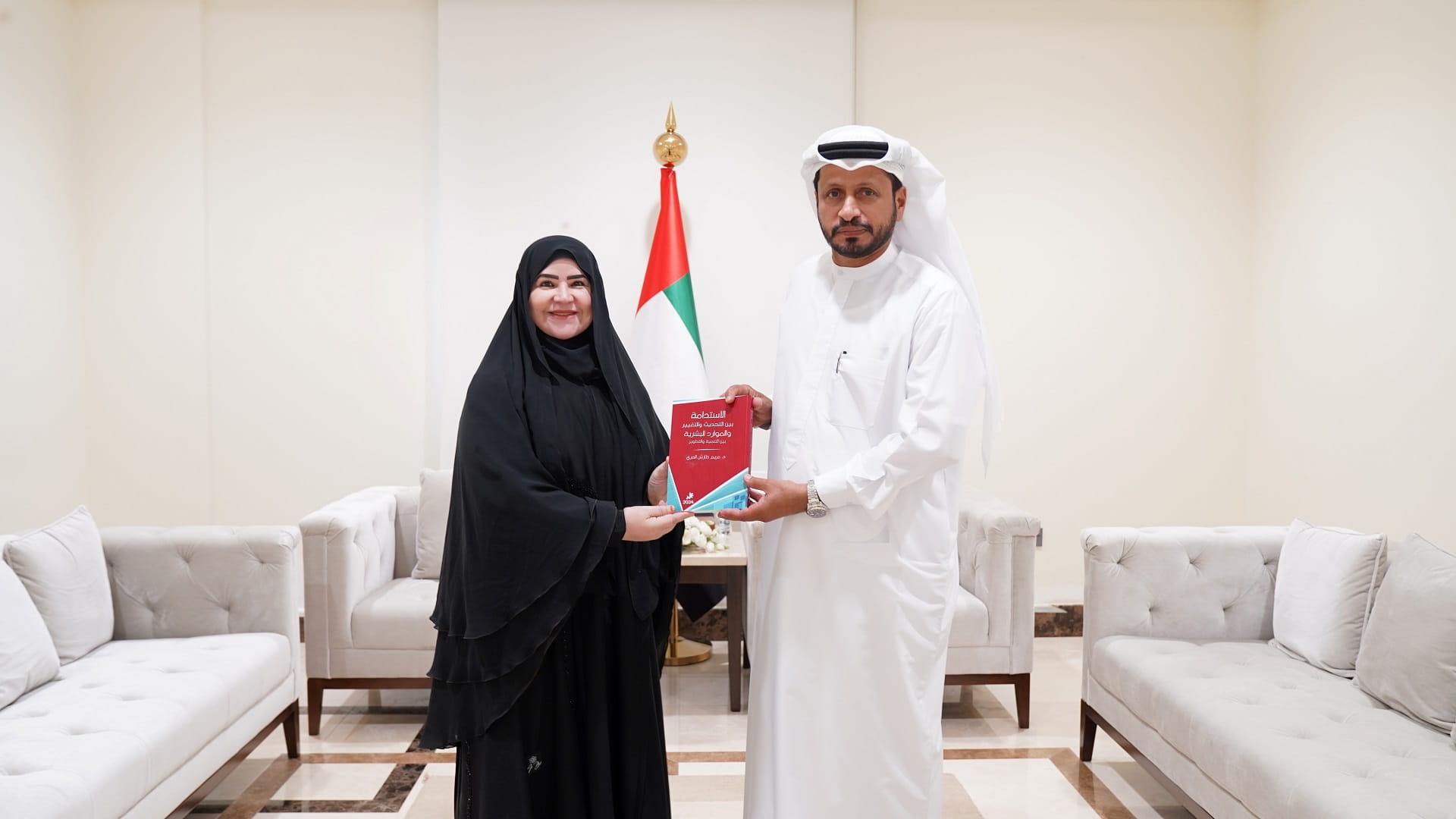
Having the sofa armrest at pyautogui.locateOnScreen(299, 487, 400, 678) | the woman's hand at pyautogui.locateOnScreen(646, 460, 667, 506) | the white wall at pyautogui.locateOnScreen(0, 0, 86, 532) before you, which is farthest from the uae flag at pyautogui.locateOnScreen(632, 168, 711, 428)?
the white wall at pyautogui.locateOnScreen(0, 0, 86, 532)

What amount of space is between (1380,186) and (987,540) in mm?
2154

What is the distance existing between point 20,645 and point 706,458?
1.95 m

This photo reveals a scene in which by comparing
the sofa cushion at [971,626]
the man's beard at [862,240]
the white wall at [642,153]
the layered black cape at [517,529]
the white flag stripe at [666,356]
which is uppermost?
the white wall at [642,153]

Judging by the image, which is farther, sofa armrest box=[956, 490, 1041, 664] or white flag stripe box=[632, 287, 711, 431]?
white flag stripe box=[632, 287, 711, 431]

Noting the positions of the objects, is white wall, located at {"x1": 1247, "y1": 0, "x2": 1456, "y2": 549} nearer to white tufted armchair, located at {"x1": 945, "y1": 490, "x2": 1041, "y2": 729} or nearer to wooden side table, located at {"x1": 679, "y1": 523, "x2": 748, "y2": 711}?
white tufted armchair, located at {"x1": 945, "y1": 490, "x2": 1041, "y2": 729}

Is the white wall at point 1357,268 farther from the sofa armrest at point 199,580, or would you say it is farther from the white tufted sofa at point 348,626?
the sofa armrest at point 199,580

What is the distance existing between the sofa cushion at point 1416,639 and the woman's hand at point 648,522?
1921 mm

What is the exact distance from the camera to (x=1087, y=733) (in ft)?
11.4

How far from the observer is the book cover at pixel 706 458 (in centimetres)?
219

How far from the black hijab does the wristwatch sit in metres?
0.42

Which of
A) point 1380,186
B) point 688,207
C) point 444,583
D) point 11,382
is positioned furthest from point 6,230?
point 1380,186

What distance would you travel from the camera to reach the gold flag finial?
4582 millimetres

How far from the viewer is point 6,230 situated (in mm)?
4277

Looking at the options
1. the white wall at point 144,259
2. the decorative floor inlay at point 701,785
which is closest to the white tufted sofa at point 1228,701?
the decorative floor inlay at point 701,785
